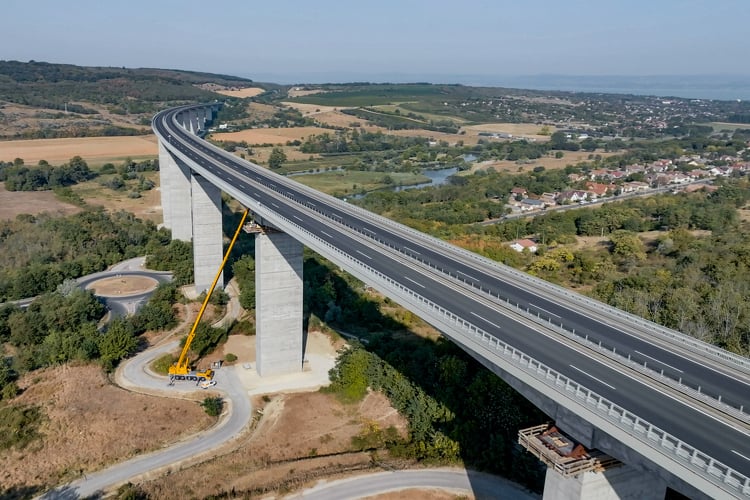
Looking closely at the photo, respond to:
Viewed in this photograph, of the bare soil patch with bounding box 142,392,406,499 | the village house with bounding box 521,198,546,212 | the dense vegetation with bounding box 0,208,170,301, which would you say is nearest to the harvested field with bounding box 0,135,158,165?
the dense vegetation with bounding box 0,208,170,301

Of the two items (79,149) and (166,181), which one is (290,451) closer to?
(166,181)

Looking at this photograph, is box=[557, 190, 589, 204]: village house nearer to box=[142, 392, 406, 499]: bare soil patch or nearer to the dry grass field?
the dry grass field

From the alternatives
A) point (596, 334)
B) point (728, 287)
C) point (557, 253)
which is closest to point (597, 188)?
point (557, 253)

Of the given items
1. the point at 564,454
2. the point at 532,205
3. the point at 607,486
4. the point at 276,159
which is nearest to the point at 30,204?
the point at 276,159

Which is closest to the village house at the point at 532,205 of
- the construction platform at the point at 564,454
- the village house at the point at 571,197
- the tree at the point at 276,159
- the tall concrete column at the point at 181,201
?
the village house at the point at 571,197

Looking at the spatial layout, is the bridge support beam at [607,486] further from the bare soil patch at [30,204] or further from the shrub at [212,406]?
the bare soil patch at [30,204]

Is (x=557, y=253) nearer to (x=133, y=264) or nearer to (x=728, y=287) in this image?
(x=728, y=287)
